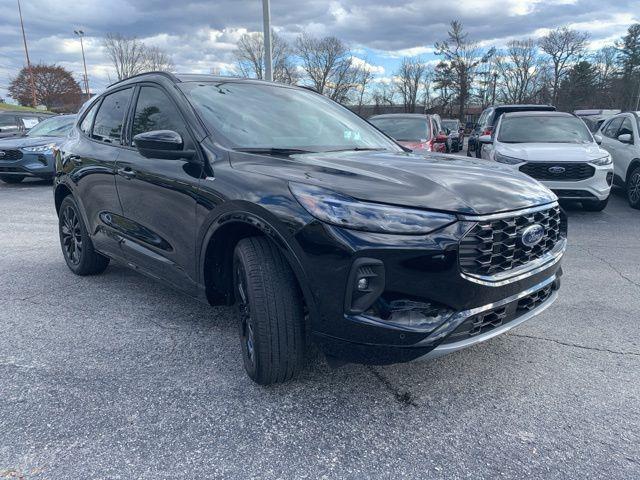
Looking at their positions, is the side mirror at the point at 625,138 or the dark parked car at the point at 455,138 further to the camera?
the dark parked car at the point at 455,138

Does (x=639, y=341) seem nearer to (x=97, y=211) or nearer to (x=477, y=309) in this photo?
(x=477, y=309)

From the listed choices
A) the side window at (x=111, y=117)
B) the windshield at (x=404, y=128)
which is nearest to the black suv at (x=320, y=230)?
the side window at (x=111, y=117)

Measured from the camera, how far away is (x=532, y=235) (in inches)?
103

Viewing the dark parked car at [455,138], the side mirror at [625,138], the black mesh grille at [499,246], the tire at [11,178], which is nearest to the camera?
the black mesh grille at [499,246]

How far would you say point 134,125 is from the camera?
382 centimetres

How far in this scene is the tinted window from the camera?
951 cm

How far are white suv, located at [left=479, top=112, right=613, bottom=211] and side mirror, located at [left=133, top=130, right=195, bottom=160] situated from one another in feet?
19.9

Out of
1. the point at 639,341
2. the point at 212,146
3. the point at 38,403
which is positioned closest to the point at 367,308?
the point at 212,146

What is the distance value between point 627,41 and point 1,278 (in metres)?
69.1

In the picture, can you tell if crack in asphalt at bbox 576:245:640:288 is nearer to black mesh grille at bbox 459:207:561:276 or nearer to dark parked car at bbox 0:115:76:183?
black mesh grille at bbox 459:207:561:276

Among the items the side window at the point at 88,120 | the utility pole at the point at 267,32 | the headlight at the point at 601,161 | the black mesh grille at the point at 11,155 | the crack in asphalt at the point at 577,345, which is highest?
the utility pole at the point at 267,32

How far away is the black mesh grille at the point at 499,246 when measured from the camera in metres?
2.34

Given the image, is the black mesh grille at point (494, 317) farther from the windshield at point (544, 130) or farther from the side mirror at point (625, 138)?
the side mirror at point (625, 138)

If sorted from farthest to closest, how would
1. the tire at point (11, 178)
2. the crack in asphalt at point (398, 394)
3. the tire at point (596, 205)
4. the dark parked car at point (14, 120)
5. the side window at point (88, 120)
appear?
1. the dark parked car at point (14, 120)
2. the tire at point (11, 178)
3. the tire at point (596, 205)
4. the side window at point (88, 120)
5. the crack in asphalt at point (398, 394)
